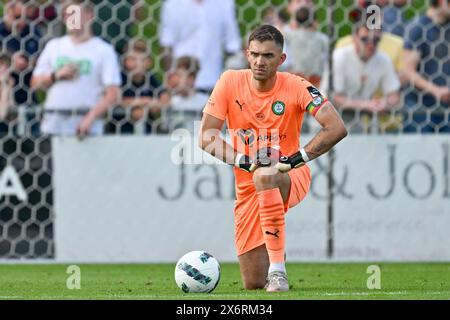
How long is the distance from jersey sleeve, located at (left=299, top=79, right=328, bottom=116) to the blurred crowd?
342cm

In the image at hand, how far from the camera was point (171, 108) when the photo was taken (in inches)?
460

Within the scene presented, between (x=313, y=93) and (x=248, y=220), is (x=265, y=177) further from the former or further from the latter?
(x=248, y=220)

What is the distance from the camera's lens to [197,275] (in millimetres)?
7742

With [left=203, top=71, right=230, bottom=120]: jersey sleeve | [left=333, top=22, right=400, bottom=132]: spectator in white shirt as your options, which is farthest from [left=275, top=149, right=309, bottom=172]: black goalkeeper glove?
[left=333, top=22, right=400, bottom=132]: spectator in white shirt

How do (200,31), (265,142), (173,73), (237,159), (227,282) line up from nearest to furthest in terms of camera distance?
(237,159) → (265,142) → (227,282) → (173,73) → (200,31)

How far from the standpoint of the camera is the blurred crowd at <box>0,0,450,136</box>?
11.6 meters

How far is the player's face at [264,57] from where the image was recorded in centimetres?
794

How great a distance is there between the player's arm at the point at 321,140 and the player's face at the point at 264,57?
43 cm

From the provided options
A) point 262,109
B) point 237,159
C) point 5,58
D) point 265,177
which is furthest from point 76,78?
point 265,177

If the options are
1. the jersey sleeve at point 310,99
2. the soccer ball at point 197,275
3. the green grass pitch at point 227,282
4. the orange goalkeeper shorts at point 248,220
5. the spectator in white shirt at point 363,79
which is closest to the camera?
the green grass pitch at point 227,282

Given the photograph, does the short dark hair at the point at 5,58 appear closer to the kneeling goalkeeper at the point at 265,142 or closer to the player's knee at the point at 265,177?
the kneeling goalkeeper at the point at 265,142

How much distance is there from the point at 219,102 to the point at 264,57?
20.5 inches

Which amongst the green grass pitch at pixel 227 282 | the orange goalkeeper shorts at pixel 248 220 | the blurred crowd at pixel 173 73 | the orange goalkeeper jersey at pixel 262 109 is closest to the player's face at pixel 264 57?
the orange goalkeeper jersey at pixel 262 109
